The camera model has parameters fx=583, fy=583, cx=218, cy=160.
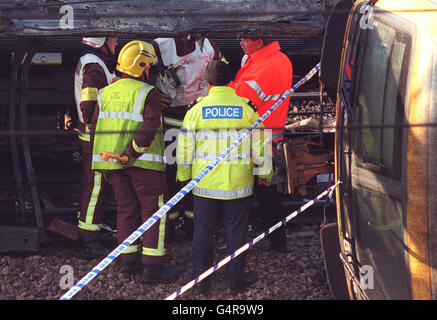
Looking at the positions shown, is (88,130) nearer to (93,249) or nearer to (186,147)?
(93,249)

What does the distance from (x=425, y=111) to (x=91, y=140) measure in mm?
3496

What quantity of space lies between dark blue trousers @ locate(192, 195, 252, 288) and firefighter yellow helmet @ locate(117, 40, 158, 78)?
1.20 m

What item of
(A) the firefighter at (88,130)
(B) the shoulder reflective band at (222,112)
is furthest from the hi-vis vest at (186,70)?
(B) the shoulder reflective band at (222,112)

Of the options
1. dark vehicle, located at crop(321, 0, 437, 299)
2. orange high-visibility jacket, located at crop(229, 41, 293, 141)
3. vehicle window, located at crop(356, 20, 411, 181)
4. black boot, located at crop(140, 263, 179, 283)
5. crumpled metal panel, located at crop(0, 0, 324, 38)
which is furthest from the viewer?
orange high-visibility jacket, located at crop(229, 41, 293, 141)

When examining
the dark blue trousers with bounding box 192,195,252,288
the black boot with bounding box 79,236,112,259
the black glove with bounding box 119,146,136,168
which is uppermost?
the black glove with bounding box 119,146,136,168

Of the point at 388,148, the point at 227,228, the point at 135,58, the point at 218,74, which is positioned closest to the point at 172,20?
the point at 218,74

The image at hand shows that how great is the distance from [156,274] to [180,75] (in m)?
1.90

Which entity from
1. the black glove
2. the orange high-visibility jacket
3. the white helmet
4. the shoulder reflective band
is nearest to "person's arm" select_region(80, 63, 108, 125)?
the white helmet

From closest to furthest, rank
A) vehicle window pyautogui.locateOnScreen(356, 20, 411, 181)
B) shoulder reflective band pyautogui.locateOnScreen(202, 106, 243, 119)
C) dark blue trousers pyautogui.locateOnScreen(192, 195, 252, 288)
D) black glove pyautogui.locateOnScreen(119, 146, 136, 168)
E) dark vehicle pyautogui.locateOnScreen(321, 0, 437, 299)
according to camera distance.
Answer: dark vehicle pyautogui.locateOnScreen(321, 0, 437, 299)
vehicle window pyautogui.locateOnScreen(356, 20, 411, 181)
shoulder reflective band pyautogui.locateOnScreen(202, 106, 243, 119)
dark blue trousers pyautogui.locateOnScreen(192, 195, 252, 288)
black glove pyautogui.locateOnScreen(119, 146, 136, 168)

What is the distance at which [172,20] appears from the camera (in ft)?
14.0

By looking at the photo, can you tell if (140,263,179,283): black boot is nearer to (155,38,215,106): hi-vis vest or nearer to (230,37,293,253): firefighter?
(230,37,293,253): firefighter

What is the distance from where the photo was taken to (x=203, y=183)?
4.62 metres

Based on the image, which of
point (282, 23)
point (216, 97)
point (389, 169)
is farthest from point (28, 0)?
point (389, 169)

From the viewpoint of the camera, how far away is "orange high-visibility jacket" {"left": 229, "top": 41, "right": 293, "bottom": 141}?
506 centimetres
